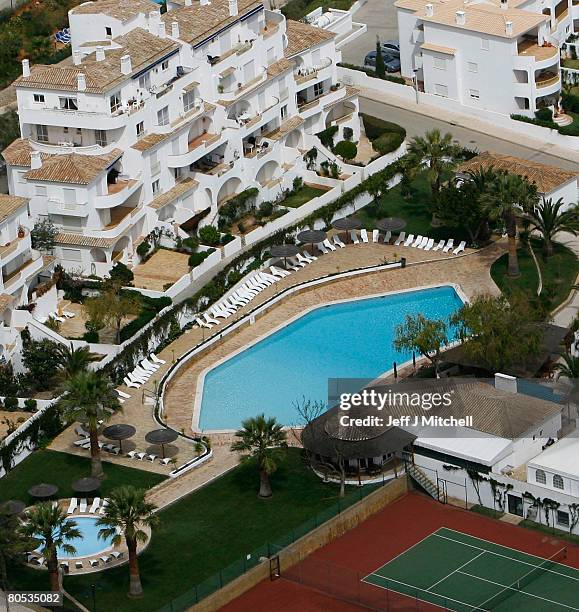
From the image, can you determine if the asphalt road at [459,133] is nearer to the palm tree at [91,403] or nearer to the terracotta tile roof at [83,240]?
the terracotta tile roof at [83,240]

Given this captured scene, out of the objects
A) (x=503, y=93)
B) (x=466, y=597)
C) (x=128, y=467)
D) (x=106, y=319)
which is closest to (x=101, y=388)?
(x=128, y=467)

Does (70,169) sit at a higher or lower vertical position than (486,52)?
higher

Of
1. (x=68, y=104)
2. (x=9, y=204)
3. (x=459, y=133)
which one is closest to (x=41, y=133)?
(x=68, y=104)

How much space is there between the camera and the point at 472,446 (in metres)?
94.9

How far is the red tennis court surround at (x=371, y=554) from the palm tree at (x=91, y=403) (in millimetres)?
11361

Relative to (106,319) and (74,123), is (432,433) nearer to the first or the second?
(106,319)

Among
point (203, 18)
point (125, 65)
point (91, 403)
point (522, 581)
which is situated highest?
point (125, 65)

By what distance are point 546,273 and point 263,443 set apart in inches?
977

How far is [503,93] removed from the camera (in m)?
128

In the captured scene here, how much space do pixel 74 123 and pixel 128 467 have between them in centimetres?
2331

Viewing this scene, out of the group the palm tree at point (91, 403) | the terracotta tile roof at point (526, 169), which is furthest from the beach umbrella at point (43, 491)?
the terracotta tile roof at point (526, 169)

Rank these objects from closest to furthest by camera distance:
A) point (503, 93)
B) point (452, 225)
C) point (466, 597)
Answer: point (466, 597)
point (452, 225)
point (503, 93)

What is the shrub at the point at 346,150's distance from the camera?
12394cm

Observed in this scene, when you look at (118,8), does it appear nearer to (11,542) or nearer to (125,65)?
(125,65)
